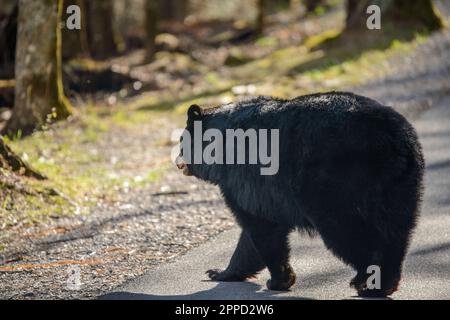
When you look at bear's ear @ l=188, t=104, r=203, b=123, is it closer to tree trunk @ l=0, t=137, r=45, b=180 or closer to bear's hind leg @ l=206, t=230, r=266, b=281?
bear's hind leg @ l=206, t=230, r=266, b=281

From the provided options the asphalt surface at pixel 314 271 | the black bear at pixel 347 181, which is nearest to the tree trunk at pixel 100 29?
the asphalt surface at pixel 314 271

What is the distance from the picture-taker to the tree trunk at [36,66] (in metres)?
12.9

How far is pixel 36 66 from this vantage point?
13336 millimetres

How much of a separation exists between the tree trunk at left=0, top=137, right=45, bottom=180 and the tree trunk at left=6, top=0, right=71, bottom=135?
256cm

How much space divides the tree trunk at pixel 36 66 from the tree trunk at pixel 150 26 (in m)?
10.1

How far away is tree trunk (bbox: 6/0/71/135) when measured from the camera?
1285 cm

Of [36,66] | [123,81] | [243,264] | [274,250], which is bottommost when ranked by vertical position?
[243,264]

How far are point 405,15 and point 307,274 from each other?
44.8ft

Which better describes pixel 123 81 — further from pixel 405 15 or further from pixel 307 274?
pixel 307 274

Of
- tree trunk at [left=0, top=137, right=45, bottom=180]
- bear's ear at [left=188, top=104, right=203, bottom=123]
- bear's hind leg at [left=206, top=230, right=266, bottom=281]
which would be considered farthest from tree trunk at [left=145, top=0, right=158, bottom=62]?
bear's hind leg at [left=206, top=230, right=266, bottom=281]

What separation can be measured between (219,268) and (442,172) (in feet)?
14.0

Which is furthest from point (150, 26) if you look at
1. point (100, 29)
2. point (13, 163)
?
point (13, 163)
